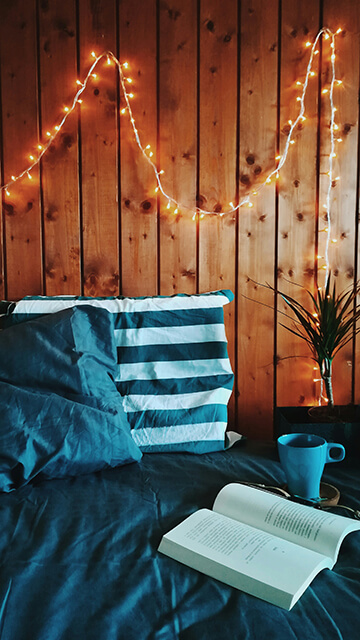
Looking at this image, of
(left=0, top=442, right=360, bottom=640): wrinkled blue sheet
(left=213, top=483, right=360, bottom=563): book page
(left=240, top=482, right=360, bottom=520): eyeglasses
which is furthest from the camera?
(left=240, top=482, right=360, bottom=520): eyeglasses

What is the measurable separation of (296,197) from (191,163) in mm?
387

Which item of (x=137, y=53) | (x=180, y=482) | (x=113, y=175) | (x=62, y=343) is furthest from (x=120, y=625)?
(x=137, y=53)

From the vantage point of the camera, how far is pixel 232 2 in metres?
1.62

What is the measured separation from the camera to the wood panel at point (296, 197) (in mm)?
1622

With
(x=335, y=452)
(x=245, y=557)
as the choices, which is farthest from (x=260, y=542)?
(x=335, y=452)

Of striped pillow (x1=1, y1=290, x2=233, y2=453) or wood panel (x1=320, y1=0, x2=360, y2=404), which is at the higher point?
wood panel (x1=320, y1=0, x2=360, y2=404)

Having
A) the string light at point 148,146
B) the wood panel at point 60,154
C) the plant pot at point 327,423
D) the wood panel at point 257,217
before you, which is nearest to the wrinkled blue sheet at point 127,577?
the plant pot at point 327,423

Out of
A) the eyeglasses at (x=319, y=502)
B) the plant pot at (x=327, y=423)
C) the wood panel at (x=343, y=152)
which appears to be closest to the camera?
the eyeglasses at (x=319, y=502)

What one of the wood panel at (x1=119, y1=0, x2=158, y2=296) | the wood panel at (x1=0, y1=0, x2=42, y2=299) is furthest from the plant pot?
the wood panel at (x1=0, y1=0, x2=42, y2=299)

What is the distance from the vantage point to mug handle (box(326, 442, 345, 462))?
1098mm

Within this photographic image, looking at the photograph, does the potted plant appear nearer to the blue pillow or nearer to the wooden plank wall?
the wooden plank wall

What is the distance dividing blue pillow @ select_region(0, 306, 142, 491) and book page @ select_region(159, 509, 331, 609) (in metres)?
0.35

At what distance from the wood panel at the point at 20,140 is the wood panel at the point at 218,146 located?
0.59 m

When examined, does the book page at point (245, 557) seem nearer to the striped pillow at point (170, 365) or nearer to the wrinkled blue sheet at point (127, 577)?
the wrinkled blue sheet at point (127, 577)
